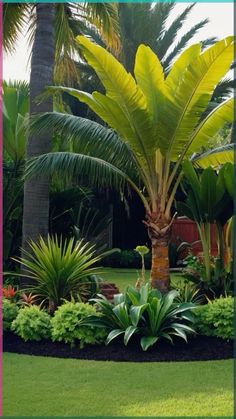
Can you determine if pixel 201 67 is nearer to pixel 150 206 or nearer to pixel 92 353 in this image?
pixel 150 206

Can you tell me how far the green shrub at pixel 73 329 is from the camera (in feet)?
23.5

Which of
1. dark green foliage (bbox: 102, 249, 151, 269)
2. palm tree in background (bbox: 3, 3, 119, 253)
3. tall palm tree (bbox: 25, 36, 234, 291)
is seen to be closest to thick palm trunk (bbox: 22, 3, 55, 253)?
palm tree in background (bbox: 3, 3, 119, 253)

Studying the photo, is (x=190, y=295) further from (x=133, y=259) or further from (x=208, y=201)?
(x=133, y=259)

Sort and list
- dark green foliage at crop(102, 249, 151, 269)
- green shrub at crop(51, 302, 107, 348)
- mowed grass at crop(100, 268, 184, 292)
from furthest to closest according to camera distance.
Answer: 1. dark green foliage at crop(102, 249, 151, 269)
2. mowed grass at crop(100, 268, 184, 292)
3. green shrub at crop(51, 302, 107, 348)

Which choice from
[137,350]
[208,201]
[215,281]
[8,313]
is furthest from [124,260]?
[137,350]

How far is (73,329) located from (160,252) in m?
2.12

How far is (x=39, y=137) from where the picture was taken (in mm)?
9445

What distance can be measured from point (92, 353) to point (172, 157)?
11.8 ft

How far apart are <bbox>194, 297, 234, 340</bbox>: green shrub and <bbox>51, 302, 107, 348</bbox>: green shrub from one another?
1.32 meters

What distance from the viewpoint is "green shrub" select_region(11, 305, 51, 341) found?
7.43 metres

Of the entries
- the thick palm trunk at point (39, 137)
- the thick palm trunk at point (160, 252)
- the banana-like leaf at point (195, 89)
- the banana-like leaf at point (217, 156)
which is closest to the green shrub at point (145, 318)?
the thick palm trunk at point (160, 252)

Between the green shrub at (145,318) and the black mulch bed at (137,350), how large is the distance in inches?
5.0

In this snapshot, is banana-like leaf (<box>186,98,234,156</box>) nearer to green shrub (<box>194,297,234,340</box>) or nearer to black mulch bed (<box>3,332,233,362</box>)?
green shrub (<box>194,297,234,340</box>)

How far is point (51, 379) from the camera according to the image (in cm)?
592
